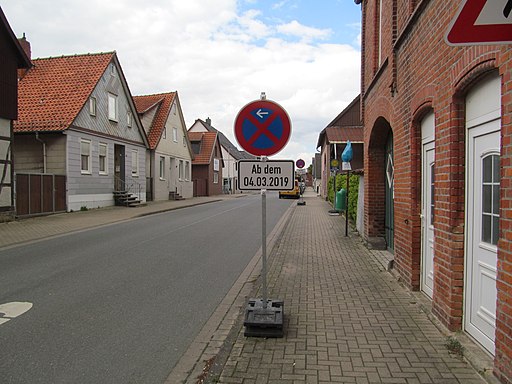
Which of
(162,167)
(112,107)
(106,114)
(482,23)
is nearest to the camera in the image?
(482,23)

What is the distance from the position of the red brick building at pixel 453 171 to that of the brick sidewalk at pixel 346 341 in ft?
1.09

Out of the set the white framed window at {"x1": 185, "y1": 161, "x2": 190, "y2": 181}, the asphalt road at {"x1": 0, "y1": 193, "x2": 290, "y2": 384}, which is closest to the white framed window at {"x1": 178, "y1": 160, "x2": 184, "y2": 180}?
the white framed window at {"x1": 185, "y1": 161, "x2": 190, "y2": 181}

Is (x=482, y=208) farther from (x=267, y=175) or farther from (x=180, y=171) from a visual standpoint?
(x=180, y=171)

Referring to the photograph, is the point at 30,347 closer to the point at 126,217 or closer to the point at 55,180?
the point at 126,217

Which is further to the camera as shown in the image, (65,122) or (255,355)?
(65,122)

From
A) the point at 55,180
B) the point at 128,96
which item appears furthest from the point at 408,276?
the point at 128,96

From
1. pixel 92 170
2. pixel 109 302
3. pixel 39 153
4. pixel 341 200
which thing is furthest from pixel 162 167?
pixel 109 302

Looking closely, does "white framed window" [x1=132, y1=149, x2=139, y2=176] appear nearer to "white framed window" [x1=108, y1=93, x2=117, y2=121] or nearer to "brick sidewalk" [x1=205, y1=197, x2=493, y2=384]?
"white framed window" [x1=108, y1=93, x2=117, y2=121]

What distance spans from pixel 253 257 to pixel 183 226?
6199 millimetres

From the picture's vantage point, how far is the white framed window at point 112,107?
75.6 feet

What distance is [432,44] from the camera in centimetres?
486

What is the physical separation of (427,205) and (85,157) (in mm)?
18731

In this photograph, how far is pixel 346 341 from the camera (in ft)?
13.7

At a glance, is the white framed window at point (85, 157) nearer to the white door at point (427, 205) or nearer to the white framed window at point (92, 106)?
the white framed window at point (92, 106)
